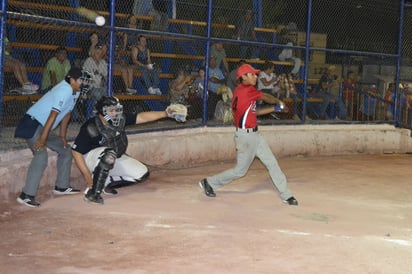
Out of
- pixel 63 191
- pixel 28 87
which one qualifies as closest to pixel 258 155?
pixel 63 191

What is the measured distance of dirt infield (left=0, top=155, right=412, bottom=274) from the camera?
584 centimetres

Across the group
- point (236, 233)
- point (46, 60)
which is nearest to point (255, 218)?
point (236, 233)

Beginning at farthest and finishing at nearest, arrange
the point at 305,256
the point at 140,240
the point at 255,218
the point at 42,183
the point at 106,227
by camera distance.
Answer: the point at 42,183 < the point at 255,218 < the point at 106,227 < the point at 140,240 < the point at 305,256

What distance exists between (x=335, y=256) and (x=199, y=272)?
1.41 metres

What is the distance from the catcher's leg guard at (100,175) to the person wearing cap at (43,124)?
63cm

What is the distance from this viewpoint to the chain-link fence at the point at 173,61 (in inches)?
435

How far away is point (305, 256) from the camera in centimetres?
614

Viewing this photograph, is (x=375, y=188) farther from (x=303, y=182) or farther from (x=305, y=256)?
(x=305, y=256)

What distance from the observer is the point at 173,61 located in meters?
A: 14.3

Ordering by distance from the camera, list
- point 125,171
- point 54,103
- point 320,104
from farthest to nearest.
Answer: point 320,104 < point 125,171 < point 54,103

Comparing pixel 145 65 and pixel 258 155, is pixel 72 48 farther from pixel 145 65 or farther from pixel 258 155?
pixel 258 155

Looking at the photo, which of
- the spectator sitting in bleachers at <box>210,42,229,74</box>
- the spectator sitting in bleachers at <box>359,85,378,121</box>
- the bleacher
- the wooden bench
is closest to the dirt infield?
the wooden bench

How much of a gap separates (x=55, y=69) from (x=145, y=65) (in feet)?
6.28

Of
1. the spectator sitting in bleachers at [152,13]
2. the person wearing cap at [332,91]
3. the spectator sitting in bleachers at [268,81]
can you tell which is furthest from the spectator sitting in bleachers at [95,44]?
the person wearing cap at [332,91]
